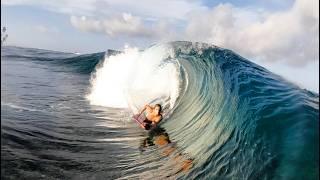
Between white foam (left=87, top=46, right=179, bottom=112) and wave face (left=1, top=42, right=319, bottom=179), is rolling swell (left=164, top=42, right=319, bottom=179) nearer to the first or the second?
wave face (left=1, top=42, right=319, bottom=179)

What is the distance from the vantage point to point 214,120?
11.5 meters

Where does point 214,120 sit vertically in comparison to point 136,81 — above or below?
below

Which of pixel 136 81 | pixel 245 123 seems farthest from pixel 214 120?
pixel 136 81

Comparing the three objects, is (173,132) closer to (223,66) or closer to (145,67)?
(223,66)

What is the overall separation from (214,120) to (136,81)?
1184cm

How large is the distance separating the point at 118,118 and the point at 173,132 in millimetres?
2252

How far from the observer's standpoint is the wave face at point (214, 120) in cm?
763

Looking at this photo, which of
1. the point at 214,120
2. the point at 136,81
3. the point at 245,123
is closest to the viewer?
the point at 245,123

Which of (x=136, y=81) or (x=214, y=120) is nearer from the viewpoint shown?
(x=214, y=120)

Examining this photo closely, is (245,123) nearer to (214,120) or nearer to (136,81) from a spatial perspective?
(214,120)

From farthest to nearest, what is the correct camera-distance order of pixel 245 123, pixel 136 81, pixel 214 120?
1. pixel 136 81
2. pixel 214 120
3. pixel 245 123

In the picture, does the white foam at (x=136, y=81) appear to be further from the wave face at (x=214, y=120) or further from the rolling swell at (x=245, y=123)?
the rolling swell at (x=245, y=123)

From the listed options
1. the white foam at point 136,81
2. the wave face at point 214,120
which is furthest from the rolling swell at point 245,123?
the white foam at point 136,81

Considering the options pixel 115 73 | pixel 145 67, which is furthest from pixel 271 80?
pixel 115 73
